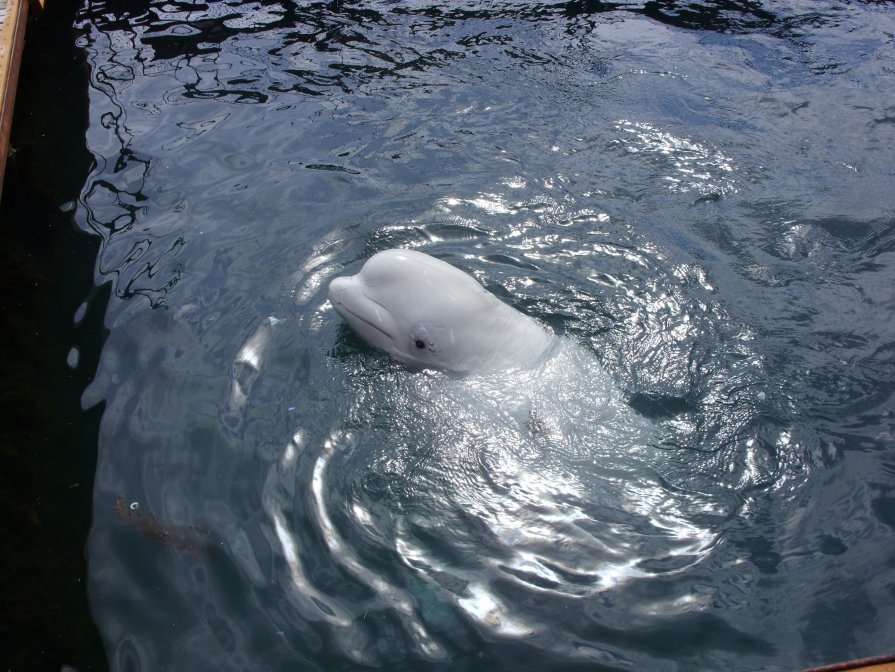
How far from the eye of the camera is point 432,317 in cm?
441

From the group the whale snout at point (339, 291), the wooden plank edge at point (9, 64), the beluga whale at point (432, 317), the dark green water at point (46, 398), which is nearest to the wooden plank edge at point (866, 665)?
the beluga whale at point (432, 317)

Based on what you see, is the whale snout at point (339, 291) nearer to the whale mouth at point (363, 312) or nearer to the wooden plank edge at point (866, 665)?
the whale mouth at point (363, 312)

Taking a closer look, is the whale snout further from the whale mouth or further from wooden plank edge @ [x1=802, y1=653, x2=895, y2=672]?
wooden plank edge @ [x1=802, y1=653, x2=895, y2=672]

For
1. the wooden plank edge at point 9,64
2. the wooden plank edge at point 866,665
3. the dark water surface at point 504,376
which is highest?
the wooden plank edge at point 9,64

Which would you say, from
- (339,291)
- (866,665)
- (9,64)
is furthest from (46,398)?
(866,665)

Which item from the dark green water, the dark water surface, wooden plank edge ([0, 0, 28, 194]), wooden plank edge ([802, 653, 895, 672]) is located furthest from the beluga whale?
wooden plank edge ([0, 0, 28, 194])

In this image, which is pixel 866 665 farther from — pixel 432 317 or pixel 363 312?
pixel 363 312

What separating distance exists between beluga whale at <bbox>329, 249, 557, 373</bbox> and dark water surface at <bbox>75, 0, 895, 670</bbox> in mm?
135

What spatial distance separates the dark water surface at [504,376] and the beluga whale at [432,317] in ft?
0.44

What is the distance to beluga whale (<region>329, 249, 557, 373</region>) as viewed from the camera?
4.42m

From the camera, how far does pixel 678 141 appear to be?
24.2 feet

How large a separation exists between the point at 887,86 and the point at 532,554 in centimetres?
763

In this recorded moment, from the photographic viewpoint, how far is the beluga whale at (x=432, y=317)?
4418 mm

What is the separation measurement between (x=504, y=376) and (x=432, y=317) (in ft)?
1.90
